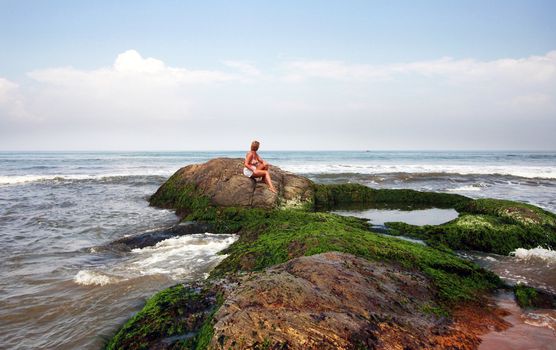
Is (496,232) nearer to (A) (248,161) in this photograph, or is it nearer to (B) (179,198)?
(A) (248,161)

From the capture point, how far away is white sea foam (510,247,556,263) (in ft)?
22.2

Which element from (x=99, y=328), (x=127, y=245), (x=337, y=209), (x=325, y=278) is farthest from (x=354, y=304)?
(x=337, y=209)

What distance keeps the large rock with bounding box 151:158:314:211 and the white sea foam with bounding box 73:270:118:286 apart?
5.41 metres

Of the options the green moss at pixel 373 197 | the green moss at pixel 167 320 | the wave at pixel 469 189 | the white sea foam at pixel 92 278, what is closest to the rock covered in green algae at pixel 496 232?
the green moss at pixel 373 197

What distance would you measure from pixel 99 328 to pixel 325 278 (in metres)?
3.01

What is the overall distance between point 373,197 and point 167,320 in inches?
468

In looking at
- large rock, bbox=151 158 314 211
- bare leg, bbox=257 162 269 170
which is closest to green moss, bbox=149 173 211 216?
large rock, bbox=151 158 314 211

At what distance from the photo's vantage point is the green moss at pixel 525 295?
4684 millimetres

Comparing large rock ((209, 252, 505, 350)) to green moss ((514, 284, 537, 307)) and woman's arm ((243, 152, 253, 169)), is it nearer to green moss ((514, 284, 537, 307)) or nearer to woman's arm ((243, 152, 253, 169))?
green moss ((514, 284, 537, 307))

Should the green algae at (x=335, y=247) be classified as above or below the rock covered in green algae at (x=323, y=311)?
below

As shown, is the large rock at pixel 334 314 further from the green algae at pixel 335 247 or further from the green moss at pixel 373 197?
the green moss at pixel 373 197

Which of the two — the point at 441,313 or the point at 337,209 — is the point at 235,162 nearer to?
the point at 337,209

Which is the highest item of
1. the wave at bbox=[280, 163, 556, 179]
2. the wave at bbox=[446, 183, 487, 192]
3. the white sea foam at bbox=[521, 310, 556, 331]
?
the wave at bbox=[280, 163, 556, 179]

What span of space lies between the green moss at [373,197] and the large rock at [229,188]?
2.22ft
